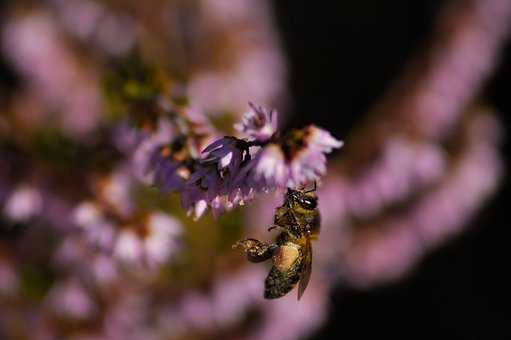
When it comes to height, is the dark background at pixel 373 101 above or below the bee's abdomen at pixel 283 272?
above

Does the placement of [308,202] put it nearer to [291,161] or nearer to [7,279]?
[291,161]

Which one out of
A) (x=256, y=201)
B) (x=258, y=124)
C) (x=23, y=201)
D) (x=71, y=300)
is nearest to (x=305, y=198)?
(x=258, y=124)

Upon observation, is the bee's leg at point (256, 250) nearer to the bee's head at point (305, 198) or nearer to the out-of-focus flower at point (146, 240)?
the bee's head at point (305, 198)

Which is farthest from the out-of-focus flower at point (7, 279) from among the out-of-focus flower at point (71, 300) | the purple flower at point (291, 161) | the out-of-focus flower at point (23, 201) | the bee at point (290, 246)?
the purple flower at point (291, 161)

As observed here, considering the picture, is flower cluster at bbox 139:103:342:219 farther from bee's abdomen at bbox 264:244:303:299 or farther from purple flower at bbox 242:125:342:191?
bee's abdomen at bbox 264:244:303:299

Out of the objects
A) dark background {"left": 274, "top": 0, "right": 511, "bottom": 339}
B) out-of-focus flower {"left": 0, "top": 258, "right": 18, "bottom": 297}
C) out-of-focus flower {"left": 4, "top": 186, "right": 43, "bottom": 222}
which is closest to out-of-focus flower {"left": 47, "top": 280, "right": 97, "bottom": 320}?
out-of-focus flower {"left": 0, "top": 258, "right": 18, "bottom": 297}

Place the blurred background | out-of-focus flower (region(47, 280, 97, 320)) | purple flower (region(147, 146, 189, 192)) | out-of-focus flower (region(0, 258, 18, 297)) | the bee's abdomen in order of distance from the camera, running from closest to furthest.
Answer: the bee's abdomen, purple flower (region(147, 146, 189, 192)), the blurred background, out-of-focus flower (region(47, 280, 97, 320)), out-of-focus flower (region(0, 258, 18, 297))
